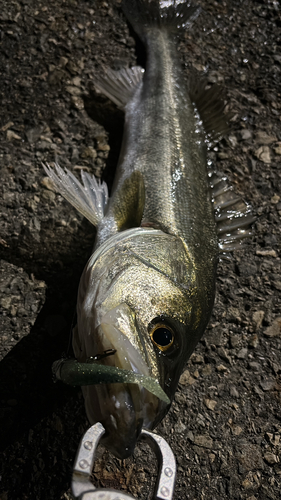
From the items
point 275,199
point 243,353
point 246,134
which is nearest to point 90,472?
point 243,353

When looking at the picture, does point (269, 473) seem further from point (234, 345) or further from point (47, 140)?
point (47, 140)

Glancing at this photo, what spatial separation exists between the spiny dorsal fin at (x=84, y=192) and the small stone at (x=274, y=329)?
1345mm

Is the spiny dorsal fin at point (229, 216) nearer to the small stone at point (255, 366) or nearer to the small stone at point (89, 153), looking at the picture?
the small stone at point (255, 366)

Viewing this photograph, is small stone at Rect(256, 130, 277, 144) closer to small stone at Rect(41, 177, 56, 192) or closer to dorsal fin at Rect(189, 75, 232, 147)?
dorsal fin at Rect(189, 75, 232, 147)

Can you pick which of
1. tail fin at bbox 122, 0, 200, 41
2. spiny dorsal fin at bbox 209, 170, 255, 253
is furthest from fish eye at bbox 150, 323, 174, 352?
tail fin at bbox 122, 0, 200, 41

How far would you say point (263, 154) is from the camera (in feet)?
10.9

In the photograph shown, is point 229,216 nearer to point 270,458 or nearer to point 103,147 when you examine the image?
point 103,147

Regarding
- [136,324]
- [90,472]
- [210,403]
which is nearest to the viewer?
[90,472]

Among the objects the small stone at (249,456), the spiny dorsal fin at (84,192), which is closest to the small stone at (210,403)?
the small stone at (249,456)

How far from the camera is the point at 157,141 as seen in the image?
8.96 feet

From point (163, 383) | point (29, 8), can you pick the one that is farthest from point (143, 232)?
point (29, 8)

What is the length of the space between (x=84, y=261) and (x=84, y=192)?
0.44 m

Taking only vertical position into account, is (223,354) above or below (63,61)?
below

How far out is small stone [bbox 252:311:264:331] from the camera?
2672 mm
